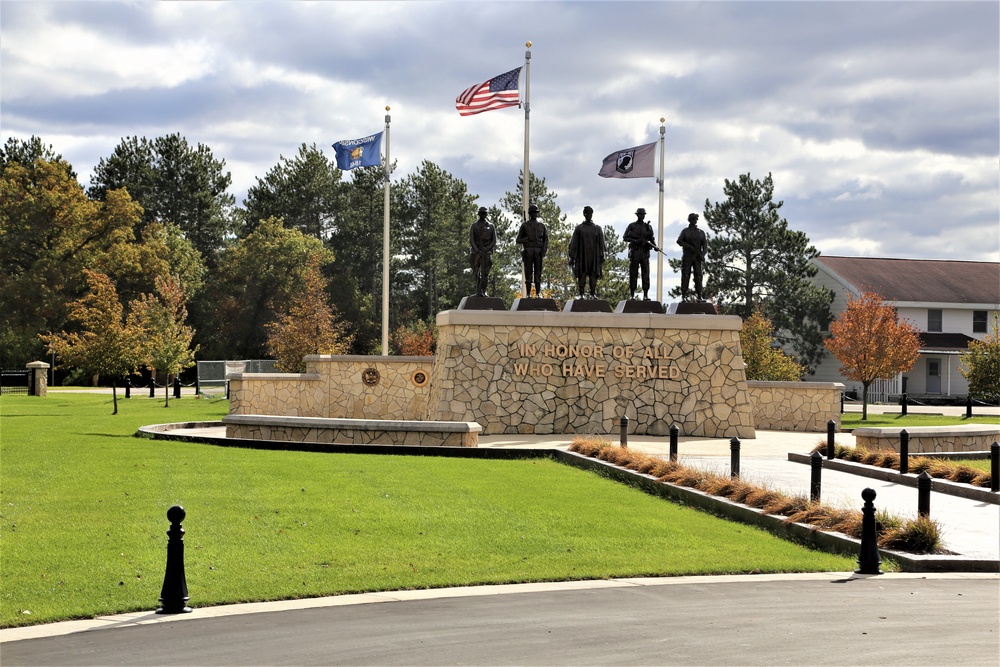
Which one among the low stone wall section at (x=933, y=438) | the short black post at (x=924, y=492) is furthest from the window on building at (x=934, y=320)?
the short black post at (x=924, y=492)

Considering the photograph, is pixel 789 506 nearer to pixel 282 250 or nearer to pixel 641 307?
pixel 641 307

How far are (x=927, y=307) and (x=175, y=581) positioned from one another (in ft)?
181

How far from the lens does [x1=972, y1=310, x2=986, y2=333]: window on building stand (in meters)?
58.1

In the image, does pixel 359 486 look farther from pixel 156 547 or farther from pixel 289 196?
pixel 289 196

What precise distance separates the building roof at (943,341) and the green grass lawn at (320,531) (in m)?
43.2

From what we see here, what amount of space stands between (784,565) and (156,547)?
6.46 meters

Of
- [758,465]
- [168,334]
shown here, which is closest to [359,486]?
[758,465]

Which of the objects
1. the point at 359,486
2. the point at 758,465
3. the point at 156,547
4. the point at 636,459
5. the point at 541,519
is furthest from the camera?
the point at 758,465

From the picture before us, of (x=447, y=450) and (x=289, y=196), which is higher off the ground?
(x=289, y=196)

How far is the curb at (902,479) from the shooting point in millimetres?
15844

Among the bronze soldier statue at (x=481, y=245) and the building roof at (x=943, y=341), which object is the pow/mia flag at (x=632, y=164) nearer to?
the bronze soldier statue at (x=481, y=245)

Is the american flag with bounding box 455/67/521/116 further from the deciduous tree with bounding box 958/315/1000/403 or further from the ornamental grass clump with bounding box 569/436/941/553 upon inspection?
the deciduous tree with bounding box 958/315/1000/403

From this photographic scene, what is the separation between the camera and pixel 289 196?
69.8 metres

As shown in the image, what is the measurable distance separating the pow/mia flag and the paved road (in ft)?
72.2
